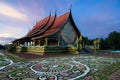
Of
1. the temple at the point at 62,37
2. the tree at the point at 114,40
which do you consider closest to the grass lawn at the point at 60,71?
the temple at the point at 62,37

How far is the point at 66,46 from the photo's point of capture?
1753cm

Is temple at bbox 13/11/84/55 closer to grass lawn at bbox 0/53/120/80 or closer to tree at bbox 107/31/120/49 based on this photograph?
grass lawn at bbox 0/53/120/80

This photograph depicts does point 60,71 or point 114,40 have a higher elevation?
point 114,40

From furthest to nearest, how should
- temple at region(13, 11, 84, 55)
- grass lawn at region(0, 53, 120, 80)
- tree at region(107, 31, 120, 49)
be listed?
tree at region(107, 31, 120, 49)
temple at region(13, 11, 84, 55)
grass lawn at region(0, 53, 120, 80)

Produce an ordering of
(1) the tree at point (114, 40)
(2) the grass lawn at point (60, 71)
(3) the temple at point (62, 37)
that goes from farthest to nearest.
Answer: (1) the tree at point (114, 40), (3) the temple at point (62, 37), (2) the grass lawn at point (60, 71)

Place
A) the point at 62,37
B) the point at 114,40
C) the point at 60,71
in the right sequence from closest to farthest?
the point at 60,71, the point at 62,37, the point at 114,40

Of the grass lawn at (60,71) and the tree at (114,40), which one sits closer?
the grass lawn at (60,71)

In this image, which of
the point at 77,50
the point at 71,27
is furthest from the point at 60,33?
the point at 77,50

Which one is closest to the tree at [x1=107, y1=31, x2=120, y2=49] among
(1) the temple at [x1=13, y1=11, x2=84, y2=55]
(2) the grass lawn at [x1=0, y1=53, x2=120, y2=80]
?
(1) the temple at [x1=13, y1=11, x2=84, y2=55]

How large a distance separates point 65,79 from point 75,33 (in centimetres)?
1565

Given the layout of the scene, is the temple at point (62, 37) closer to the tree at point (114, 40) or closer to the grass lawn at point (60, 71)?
the grass lawn at point (60, 71)

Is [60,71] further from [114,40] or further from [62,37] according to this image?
[114,40]

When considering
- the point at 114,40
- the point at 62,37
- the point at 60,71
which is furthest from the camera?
the point at 114,40

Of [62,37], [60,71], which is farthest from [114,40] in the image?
Result: [60,71]
